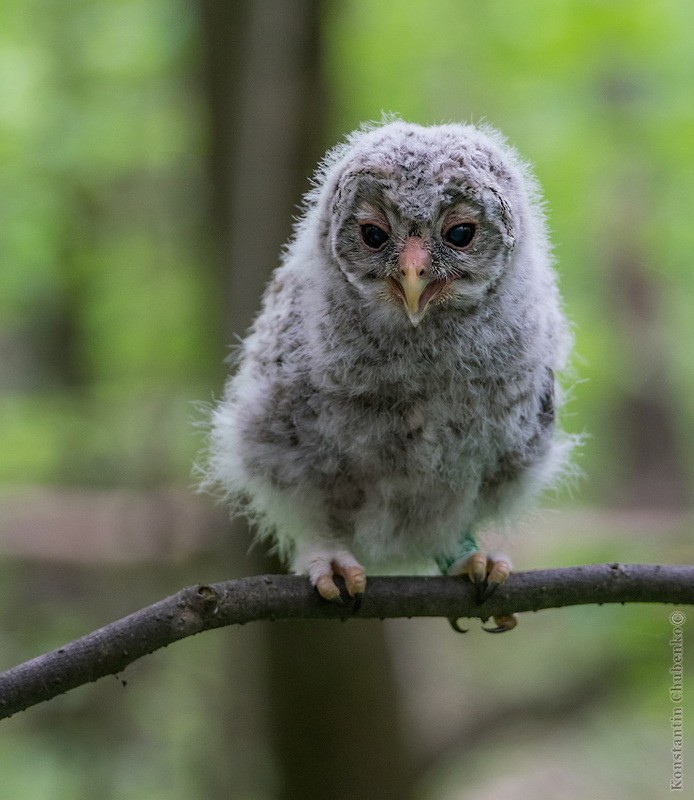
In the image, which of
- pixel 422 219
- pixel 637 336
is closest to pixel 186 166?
pixel 637 336

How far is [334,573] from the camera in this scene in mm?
2787

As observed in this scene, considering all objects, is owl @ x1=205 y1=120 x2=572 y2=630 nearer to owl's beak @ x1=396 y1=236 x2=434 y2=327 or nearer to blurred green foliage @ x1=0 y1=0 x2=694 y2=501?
owl's beak @ x1=396 y1=236 x2=434 y2=327

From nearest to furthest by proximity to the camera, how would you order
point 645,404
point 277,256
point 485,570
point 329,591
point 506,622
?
point 329,591
point 485,570
point 506,622
point 277,256
point 645,404

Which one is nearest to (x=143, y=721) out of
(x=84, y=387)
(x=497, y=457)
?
(x=84, y=387)

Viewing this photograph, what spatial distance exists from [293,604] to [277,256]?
3.02m

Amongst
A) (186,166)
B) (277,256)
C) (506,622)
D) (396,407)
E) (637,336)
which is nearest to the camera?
(396,407)

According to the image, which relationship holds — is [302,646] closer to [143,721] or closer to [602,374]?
[143,721]

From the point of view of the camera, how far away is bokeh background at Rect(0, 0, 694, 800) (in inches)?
227

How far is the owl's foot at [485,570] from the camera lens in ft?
8.64

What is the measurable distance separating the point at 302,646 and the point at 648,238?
489cm

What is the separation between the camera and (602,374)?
7.34m

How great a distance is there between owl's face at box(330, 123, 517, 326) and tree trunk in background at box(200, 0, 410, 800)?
246 centimetres

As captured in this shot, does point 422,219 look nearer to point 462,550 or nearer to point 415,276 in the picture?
point 415,276

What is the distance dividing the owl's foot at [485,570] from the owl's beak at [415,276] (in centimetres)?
73
